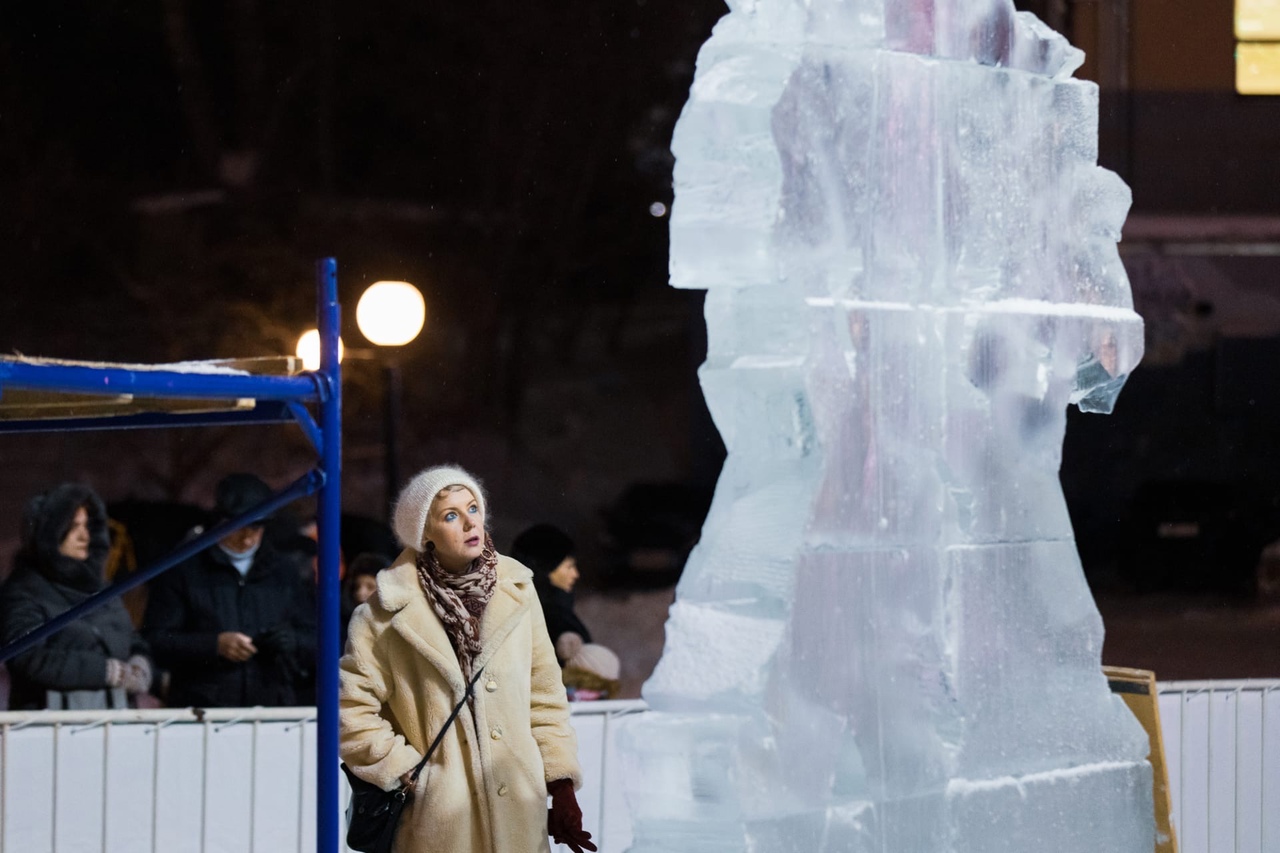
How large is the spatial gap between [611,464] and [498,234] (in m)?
2.60

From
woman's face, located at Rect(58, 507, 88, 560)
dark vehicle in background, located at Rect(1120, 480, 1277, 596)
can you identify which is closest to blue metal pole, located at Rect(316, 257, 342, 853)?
woman's face, located at Rect(58, 507, 88, 560)

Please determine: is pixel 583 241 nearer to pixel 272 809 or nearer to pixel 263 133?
pixel 263 133

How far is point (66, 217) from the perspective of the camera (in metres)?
16.2

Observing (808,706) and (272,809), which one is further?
(272,809)

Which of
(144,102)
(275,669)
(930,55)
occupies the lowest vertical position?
(275,669)

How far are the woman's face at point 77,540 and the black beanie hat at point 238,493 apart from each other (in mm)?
454

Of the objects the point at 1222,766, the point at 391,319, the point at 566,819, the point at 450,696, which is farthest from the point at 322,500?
the point at 391,319

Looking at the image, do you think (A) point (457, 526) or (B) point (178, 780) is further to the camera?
(B) point (178, 780)

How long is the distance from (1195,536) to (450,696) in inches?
555

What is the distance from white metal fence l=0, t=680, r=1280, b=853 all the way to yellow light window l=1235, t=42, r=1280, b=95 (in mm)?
12215

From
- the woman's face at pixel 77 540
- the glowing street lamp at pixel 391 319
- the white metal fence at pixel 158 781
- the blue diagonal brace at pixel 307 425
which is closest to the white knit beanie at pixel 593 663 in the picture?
the white metal fence at pixel 158 781

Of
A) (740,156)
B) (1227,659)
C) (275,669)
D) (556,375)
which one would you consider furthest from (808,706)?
(556,375)

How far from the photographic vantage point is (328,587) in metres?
3.68

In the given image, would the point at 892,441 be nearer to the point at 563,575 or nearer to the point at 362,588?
the point at 563,575
